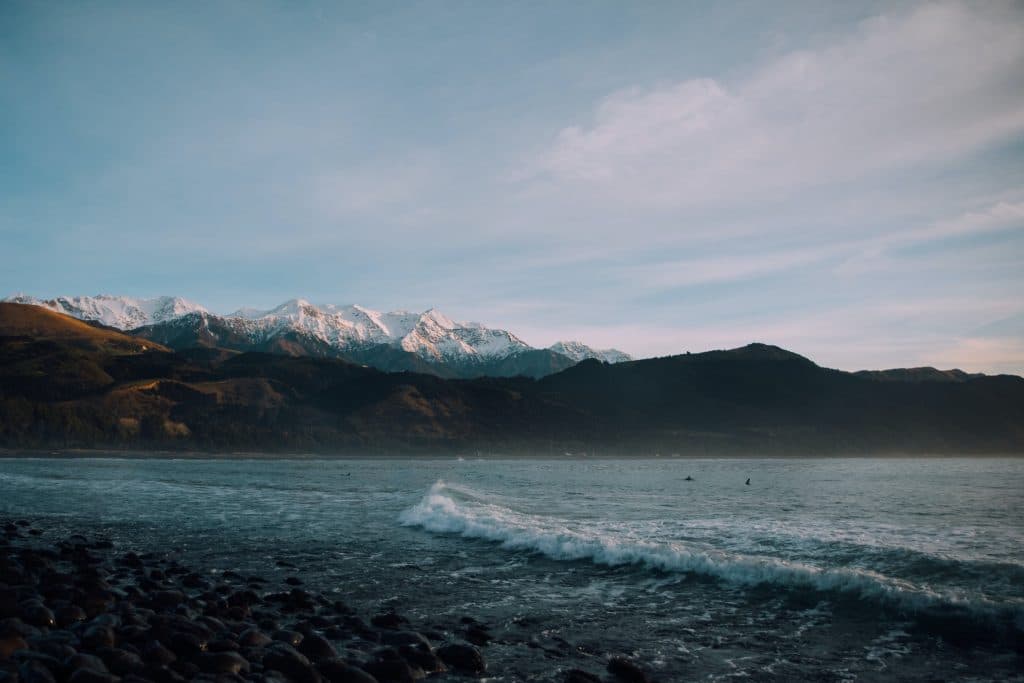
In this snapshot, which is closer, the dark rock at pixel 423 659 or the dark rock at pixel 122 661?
the dark rock at pixel 122 661

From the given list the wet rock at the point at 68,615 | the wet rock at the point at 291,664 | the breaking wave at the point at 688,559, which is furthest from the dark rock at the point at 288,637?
the breaking wave at the point at 688,559

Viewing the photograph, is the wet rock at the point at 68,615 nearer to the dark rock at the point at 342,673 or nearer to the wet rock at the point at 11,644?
the wet rock at the point at 11,644

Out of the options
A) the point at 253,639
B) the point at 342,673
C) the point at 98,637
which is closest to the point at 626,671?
the point at 342,673

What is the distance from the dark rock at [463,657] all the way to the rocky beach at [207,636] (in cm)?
2

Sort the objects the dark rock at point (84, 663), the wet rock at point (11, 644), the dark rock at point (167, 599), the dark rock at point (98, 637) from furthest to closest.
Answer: the dark rock at point (167, 599)
the dark rock at point (98, 637)
the wet rock at point (11, 644)
the dark rock at point (84, 663)

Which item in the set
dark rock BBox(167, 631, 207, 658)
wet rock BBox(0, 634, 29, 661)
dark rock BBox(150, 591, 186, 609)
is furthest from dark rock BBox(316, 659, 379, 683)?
dark rock BBox(150, 591, 186, 609)

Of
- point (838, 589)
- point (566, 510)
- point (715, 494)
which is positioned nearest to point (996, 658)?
point (838, 589)

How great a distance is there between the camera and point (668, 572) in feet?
76.0

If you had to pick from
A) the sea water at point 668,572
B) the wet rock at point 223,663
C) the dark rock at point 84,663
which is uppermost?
the dark rock at point 84,663

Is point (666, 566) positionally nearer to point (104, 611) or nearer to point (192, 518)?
point (104, 611)

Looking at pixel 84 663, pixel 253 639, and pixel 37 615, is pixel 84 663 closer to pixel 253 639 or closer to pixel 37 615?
pixel 253 639

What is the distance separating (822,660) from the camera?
46.5 ft

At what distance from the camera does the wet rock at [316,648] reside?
13305 millimetres

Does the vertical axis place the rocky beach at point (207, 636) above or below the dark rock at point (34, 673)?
below
